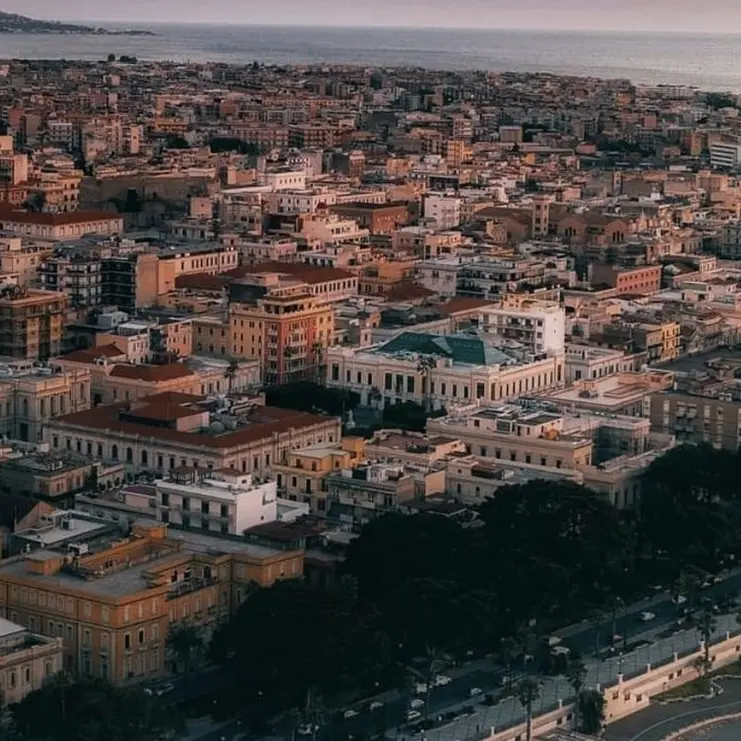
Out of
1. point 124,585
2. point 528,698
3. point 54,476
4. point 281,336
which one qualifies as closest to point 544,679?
point 528,698

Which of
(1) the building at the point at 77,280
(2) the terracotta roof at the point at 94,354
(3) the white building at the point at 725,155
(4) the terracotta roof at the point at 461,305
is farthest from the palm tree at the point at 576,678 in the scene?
(3) the white building at the point at 725,155

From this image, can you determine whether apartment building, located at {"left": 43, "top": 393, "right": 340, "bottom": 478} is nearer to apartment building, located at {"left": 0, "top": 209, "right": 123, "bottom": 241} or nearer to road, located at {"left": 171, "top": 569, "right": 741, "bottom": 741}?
road, located at {"left": 171, "top": 569, "right": 741, "bottom": 741}

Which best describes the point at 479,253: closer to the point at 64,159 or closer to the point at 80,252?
the point at 80,252

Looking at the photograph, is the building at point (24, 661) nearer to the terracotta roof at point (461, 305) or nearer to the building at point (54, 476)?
the building at point (54, 476)

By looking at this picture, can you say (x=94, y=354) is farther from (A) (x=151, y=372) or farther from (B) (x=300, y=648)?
(B) (x=300, y=648)

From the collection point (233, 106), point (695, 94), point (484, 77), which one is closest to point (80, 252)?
point (233, 106)

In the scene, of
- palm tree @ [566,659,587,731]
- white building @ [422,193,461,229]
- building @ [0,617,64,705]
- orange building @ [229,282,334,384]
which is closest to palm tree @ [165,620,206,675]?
building @ [0,617,64,705]
